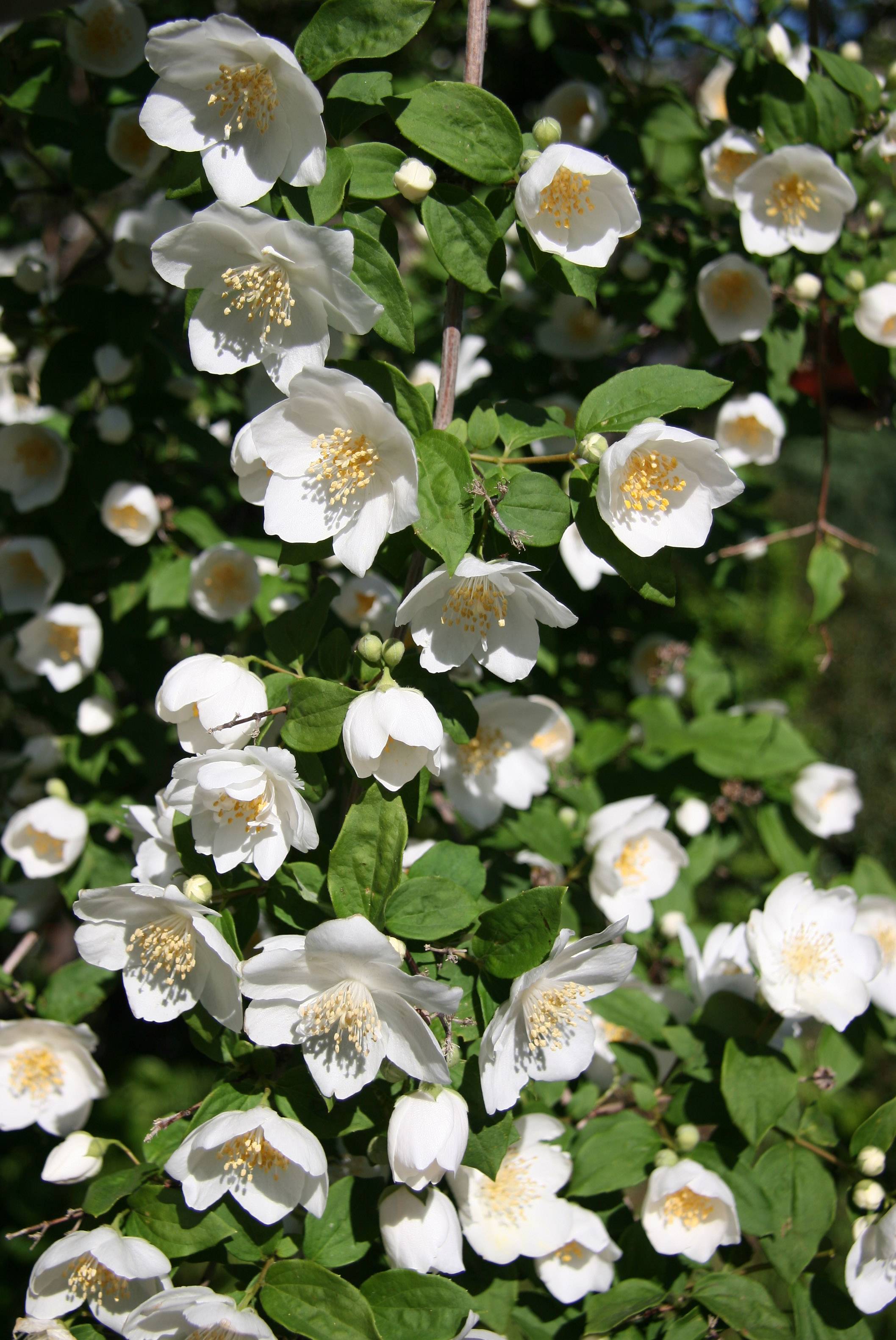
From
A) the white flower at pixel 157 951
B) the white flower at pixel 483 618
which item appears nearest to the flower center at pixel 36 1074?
the white flower at pixel 157 951

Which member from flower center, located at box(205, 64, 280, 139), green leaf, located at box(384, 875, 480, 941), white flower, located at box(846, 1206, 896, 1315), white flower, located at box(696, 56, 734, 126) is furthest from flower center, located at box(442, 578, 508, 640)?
white flower, located at box(696, 56, 734, 126)

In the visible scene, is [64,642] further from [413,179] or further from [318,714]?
[413,179]

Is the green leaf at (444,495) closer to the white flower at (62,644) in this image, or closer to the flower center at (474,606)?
the flower center at (474,606)

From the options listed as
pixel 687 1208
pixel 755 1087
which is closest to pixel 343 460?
pixel 755 1087

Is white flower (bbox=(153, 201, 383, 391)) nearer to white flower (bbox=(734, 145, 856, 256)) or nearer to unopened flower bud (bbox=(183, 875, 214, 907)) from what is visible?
unopened flower bud (bbox=(183, 875, 214, 907))

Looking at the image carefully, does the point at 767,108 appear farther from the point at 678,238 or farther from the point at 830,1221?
the point at 830,1221

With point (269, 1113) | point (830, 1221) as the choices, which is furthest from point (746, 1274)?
point (269, 1113)
